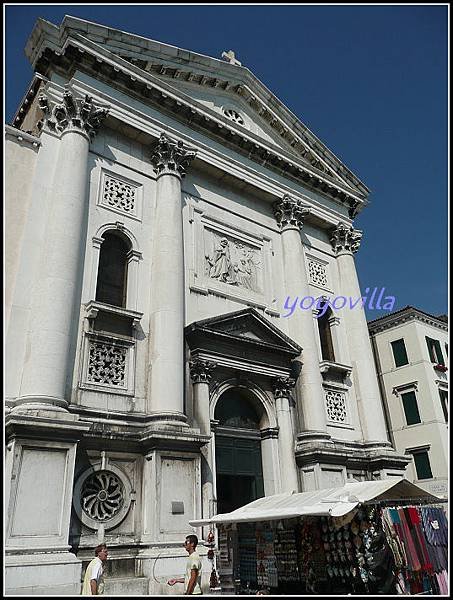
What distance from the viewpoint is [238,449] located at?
1495cm

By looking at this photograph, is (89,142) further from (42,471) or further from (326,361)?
(326,361)

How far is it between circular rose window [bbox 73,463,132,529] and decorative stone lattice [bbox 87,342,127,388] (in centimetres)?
203

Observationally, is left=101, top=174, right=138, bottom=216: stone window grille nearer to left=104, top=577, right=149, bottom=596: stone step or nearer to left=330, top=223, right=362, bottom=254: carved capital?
left=104, top=577, right=149, bottom=596: stone step

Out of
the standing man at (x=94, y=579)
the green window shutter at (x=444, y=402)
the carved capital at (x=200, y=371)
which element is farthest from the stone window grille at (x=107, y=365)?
the green window shutter at (x=444, y=402)

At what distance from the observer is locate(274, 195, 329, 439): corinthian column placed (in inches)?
643

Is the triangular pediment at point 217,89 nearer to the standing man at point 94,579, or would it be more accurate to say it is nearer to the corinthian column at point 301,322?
the corinthian column at point 301,322

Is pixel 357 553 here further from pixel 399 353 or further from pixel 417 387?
pixel 399 353

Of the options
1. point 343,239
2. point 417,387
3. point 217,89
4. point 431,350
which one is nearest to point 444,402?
point 417,387

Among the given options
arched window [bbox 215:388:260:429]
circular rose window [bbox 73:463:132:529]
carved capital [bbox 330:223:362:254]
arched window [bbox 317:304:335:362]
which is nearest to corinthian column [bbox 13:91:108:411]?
circular rose window [bbox 73:463:132:529]

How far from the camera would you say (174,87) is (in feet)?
57.6

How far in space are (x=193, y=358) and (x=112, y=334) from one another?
2451 mm

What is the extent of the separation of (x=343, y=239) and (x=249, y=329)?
25.7ft

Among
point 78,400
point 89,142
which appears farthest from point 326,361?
point 89,142

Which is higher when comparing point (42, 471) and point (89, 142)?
point (89, 142)
